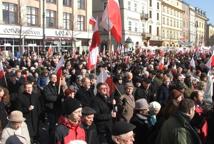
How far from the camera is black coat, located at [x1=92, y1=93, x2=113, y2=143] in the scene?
772 cm

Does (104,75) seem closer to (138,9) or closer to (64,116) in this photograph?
(64,116)

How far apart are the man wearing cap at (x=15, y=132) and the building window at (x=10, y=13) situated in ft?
128

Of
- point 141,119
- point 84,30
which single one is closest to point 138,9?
point 84,30

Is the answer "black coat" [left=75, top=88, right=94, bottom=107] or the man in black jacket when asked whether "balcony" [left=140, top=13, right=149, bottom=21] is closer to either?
the man in black jacket

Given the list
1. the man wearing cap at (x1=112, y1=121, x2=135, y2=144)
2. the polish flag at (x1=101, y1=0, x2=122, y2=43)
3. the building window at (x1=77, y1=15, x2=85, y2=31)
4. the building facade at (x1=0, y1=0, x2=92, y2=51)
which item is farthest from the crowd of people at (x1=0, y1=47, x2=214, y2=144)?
the building window at (x1=77, y1=15, x2=85, y2=31)

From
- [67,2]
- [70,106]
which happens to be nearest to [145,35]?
[67,2]

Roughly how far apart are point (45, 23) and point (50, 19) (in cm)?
143

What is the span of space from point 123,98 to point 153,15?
7893 centimetres

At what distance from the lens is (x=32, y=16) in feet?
158

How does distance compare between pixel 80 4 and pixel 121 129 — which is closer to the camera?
pixel 121 129

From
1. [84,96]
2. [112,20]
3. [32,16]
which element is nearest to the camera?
[84,96]

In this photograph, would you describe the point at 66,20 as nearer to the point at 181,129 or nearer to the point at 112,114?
the point at 112,114

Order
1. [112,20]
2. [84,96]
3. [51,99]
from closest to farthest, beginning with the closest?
[84,96] → [51,99] → [112,20]

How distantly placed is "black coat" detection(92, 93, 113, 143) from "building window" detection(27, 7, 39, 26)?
40.2 metres
